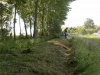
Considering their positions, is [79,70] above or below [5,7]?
below

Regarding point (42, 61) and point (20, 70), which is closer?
point (20, 70)

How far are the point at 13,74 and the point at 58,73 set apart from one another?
227 cm

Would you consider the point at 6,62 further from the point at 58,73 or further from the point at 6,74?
the point at 58,73

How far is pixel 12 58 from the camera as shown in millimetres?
9352

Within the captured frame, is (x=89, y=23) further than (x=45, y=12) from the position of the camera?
Yes

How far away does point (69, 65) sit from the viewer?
34.7 ft

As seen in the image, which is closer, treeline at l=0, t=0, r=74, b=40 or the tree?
treeline at l=0, t=0, r=74, b=40

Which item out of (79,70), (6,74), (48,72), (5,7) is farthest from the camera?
(5,7)

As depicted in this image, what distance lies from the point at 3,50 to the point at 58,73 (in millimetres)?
3671

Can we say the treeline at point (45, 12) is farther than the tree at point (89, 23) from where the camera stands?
No

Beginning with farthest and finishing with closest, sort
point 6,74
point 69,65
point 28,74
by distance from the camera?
point 69,65 → point 28,74 → point 6,74

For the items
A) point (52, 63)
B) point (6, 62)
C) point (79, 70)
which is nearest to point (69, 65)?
point (52, 63)

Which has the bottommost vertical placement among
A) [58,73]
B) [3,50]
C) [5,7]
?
[58,73]

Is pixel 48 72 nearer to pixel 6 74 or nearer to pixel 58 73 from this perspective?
pixel 58 73
